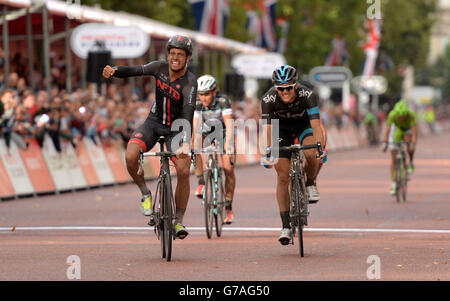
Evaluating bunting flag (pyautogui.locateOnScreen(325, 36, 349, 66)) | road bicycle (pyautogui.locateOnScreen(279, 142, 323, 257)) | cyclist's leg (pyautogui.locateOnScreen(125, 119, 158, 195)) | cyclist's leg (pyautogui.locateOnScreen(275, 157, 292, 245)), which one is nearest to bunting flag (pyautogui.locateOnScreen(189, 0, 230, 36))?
bunting flag (pyautogui.locateOnScreen(325, 36, 349, 66))

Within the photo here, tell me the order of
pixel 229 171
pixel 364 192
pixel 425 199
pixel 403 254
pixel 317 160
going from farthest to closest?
1. pixel 364 192
2. pixel 425 199
3. pixel 229 171
4. pixel 317 160
5. pixel 403 254

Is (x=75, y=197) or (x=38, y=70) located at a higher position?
(x=38, y=70)

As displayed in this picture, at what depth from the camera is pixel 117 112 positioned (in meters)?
27.8

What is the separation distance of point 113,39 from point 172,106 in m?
16.7

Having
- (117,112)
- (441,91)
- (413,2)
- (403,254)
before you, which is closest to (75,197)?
(117,112)

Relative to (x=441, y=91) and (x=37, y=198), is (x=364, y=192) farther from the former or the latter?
(x=441, y=91)

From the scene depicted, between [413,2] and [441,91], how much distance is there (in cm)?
7688

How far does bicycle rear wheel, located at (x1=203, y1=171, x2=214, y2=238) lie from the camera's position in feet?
47.8

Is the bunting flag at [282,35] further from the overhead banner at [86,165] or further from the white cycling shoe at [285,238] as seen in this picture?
the white cycling shoe at [285,238]

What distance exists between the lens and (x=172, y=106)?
41.3 feet

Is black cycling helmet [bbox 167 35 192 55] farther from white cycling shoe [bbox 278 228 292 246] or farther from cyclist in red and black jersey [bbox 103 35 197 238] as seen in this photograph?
white cycling shoe [bbox 278 228 292 246]

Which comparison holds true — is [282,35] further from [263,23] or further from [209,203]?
[209,203]

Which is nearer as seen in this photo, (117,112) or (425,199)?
(425,199)
